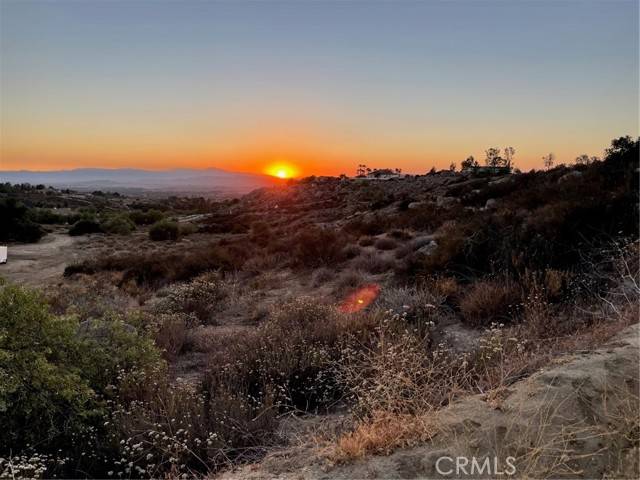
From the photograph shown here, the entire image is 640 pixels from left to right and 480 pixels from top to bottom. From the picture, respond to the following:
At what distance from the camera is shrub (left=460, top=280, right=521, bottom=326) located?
6188mm

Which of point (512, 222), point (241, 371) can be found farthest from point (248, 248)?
point (241, 371)

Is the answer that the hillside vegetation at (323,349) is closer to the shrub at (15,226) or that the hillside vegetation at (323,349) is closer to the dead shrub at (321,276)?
the dead shrub at (321,276)

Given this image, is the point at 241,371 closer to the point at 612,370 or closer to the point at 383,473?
the point at 383,473

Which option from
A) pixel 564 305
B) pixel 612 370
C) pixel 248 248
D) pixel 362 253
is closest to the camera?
pixel 612 370

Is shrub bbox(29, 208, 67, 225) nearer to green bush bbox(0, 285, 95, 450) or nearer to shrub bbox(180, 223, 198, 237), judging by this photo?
shrub bbox(180, 223, 198, 237)

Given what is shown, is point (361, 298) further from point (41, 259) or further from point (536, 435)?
point (41, 259)

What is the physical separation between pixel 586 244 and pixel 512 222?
2.60m

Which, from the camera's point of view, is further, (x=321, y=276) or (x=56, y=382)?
(x=321, y=276)

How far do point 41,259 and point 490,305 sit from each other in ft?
77.2

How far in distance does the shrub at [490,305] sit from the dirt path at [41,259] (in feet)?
51.9

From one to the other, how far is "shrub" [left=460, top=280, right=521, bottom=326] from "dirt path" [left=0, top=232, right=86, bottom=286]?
51.9 feet

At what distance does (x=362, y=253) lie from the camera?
12.8m
